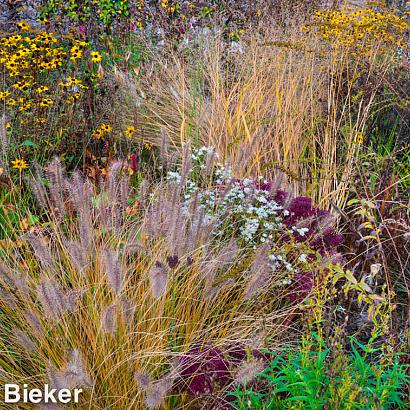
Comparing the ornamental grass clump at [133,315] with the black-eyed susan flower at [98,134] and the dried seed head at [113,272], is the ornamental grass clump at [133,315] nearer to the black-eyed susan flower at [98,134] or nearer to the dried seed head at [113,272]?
the dried seed head at [113,272]

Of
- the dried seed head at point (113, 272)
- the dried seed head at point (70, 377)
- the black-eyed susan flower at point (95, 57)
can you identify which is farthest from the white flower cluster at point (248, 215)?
the black-eyed susan flower at point (95, 57)

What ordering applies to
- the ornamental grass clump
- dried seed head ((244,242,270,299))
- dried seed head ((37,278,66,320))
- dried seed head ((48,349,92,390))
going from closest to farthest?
dried seed head ((48,349,92,390)), dried seed head ((37,278,66,320)), the ornamental grass clump, dried seed head ((244,242,270,299))

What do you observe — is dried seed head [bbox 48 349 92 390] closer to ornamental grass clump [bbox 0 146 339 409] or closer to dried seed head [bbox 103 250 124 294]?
ornamental grass clump [bbox 0 146 339 409]

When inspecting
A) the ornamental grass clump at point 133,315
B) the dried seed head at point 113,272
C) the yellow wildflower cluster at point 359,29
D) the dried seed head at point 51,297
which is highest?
the yellow wildflower cluster at point 359,29

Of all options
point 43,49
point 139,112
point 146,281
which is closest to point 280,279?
point 146,281

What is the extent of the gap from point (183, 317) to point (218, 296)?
11.2 inches

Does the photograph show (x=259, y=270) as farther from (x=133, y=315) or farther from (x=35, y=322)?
(x=35, y=322)

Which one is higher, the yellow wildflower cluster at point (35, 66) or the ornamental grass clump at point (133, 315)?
the yellow wildflower cluster at point (35, 66)

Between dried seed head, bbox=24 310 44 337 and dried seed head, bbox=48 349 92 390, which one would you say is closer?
dried seed head, bbox=48 349 92 390

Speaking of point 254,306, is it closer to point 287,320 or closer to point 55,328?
point 287,320

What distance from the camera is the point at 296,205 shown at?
2994 millimetres

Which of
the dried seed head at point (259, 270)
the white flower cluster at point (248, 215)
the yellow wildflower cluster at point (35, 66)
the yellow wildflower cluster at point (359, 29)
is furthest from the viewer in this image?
the yellow wildflower cluster at point (359, 29)

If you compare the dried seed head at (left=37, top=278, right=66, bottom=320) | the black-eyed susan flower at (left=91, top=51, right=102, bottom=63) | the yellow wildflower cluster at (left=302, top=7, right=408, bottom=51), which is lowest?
the dried seed head at (left=37, top=278, right=66, bottom=320)

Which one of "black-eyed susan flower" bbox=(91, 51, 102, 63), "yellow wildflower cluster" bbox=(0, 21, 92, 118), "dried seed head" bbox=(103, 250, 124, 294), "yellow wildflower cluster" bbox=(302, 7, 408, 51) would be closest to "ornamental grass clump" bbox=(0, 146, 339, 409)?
"dried seed head" bbox=(103, 250, 124, 294)
